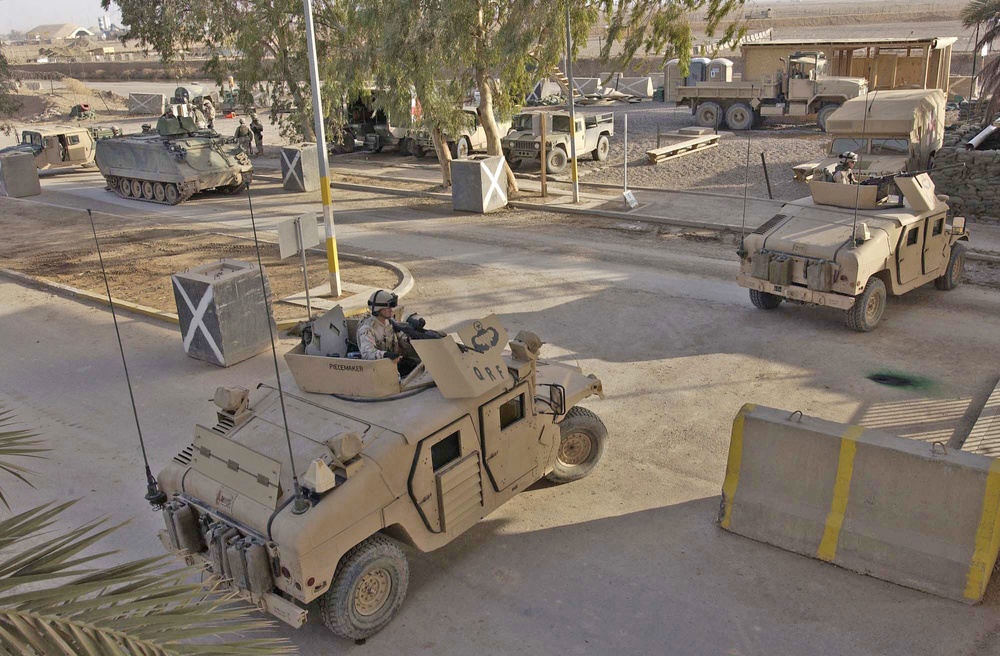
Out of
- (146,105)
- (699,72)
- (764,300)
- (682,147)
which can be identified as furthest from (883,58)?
(146,105)

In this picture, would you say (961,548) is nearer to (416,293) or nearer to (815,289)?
(815,289)

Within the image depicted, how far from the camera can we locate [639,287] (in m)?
14.9

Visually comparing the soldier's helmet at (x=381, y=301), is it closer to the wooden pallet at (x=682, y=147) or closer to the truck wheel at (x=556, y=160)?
the truck wheel at (x=556, y=160)

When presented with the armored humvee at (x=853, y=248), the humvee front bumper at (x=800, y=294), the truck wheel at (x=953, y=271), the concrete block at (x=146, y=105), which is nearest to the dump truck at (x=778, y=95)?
the truck wheel at (x=953, y=271)

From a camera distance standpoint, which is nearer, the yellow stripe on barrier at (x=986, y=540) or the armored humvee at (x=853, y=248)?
the yellow stripe on barrier at (x=986, y=540)

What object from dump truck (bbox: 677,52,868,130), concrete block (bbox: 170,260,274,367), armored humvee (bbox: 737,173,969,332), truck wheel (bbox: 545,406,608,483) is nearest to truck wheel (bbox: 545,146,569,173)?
dump truck (bbox: 677,52,868,130)

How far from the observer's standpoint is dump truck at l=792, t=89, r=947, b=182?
20469mm

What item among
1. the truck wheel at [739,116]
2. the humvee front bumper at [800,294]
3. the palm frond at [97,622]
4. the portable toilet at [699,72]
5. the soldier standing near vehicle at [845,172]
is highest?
the portable toilet at [699,72]

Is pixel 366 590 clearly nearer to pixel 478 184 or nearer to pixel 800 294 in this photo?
pixel 800 294

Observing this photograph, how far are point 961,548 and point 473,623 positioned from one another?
372 centimetres

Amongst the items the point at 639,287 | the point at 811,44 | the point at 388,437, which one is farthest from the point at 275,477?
the point at 811,44

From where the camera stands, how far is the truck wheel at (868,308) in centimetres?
1216

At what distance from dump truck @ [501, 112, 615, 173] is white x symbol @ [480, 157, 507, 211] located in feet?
11.6

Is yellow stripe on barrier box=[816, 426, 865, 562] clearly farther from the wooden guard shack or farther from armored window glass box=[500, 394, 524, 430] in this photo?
the wooden guard shack
